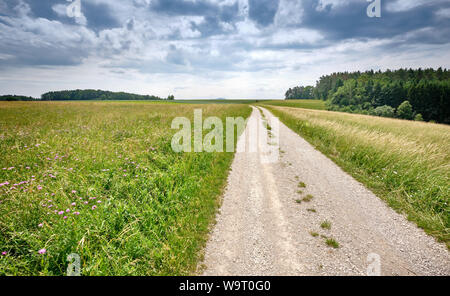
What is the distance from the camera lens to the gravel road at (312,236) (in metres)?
3.12

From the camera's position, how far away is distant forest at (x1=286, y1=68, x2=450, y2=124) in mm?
50656

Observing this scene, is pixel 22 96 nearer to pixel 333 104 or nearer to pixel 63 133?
pixel 63 133

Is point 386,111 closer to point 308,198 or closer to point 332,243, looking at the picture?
point 308,198

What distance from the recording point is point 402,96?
60281 millimetres

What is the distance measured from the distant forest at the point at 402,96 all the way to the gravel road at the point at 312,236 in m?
70.7

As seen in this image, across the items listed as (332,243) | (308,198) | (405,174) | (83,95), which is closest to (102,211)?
(332,243)

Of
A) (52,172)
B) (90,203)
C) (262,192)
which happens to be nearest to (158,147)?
(52,172)

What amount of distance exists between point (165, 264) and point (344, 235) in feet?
12.5

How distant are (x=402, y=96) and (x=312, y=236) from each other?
278 ft

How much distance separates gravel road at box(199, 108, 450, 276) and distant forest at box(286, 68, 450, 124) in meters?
70.7

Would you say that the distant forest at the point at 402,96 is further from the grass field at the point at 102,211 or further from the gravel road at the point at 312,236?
the grass field at the point at 102,211

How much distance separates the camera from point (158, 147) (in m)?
8.13

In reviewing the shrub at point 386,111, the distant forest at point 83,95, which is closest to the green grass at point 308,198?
the shrub at point 386,111
